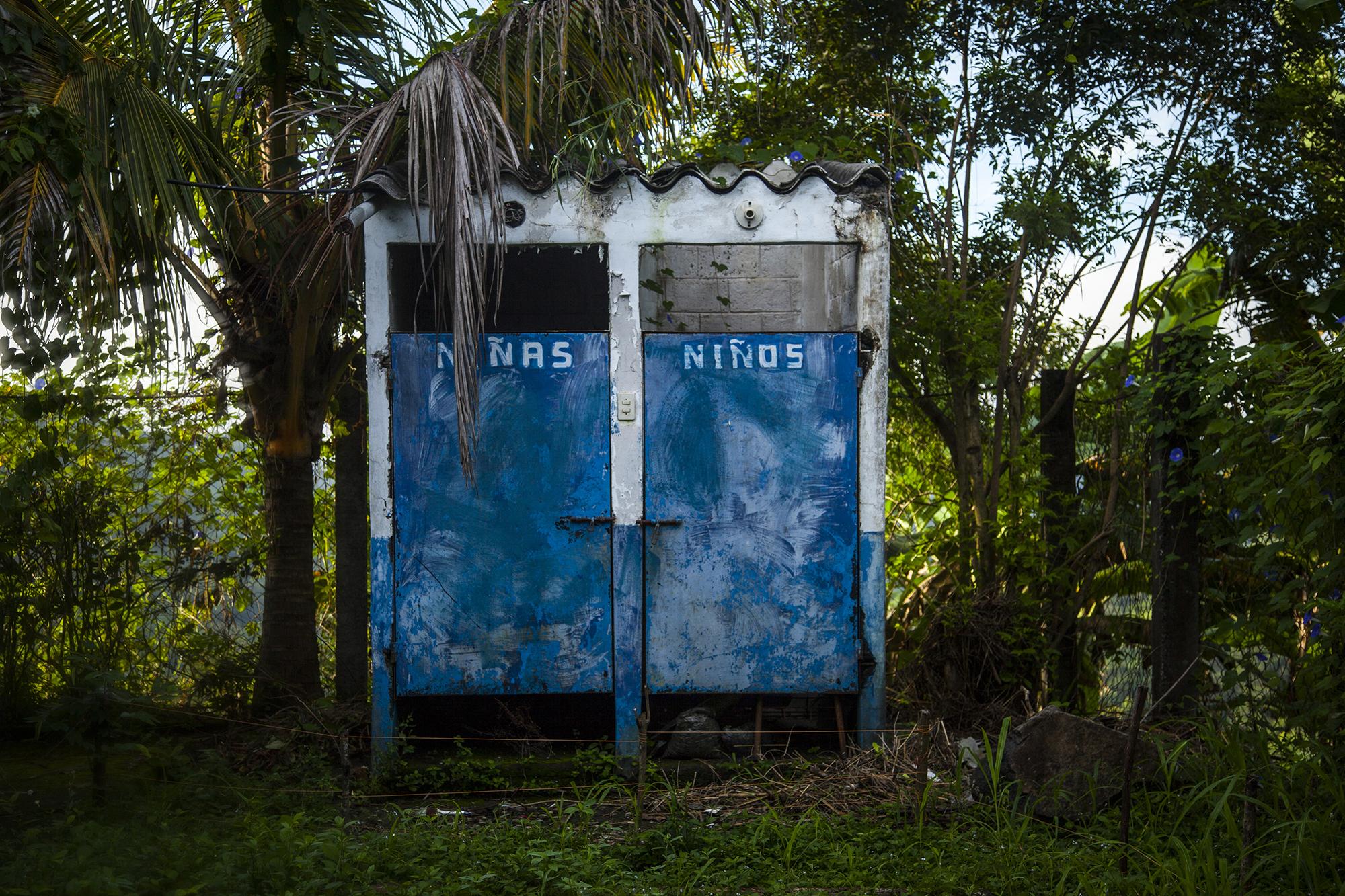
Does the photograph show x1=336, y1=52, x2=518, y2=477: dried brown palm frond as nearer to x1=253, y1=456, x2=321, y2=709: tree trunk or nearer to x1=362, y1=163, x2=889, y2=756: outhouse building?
x1=362, y1=163, x2=889, y2=756: outhouse building

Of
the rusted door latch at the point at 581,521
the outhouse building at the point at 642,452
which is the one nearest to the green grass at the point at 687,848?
the outhouse building at the point at 642,452

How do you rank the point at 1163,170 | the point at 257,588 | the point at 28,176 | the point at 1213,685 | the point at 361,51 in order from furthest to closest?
the point at 257,588 → the point at 1163,170 → the point at 361,51 → the point at 1213,685 → the point at 28,176

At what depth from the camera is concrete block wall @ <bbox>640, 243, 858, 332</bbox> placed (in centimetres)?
514

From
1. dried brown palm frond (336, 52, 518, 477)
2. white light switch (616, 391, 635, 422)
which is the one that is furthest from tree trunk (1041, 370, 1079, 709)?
dried brown palm frond (336, 52, 518, 477)

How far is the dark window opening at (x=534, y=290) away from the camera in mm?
5035

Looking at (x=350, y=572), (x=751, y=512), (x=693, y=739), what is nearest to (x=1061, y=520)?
(x=751, y=512)

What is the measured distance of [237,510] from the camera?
653cm

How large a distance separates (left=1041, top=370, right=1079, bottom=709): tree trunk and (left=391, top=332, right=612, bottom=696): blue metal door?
2469 millimetres

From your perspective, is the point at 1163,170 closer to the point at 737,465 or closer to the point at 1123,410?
the point at 1123,410

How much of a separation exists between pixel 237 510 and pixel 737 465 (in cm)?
321

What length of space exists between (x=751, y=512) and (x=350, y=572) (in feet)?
8.81

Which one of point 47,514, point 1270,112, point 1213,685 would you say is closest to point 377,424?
point 47,514

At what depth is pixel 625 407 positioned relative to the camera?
5.05 m

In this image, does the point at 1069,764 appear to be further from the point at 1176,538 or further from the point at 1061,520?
the point at 1061,520
